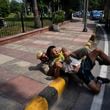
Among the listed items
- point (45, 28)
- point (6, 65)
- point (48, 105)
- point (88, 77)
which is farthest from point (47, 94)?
point (45, 28)

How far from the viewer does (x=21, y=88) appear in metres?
5.31

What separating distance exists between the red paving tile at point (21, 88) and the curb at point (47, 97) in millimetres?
320

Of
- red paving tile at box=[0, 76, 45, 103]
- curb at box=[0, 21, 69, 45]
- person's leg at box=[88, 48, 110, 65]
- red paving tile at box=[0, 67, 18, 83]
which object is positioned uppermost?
person's leg at box=[88, 48, 110, 65]

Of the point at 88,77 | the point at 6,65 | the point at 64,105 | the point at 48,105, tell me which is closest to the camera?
the point at 48,105

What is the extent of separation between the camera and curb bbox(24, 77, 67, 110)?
159 inches

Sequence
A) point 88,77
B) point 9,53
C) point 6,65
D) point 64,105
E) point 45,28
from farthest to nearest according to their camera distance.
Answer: point 45,28
point 9,53
point 6,65
point 88,77
point 64,105

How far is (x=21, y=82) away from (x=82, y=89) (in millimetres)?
1496

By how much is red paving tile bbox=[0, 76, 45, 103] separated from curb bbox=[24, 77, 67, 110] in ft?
1.05

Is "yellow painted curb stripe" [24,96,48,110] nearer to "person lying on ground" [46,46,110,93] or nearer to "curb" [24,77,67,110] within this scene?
"curb" [24,77,67,110]

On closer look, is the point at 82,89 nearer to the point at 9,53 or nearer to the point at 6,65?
the point at 6,65

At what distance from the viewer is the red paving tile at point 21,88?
4.88 meters

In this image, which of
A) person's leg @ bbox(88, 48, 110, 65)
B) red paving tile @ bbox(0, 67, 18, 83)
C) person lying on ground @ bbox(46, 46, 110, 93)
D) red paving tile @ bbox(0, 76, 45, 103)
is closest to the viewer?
red paving tile @ bbox(0, 76, 45, 103)

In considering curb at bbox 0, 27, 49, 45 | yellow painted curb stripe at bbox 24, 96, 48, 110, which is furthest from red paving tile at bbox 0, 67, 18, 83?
curb at bbox 0, 27, 49, 45

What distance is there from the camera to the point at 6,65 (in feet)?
23.1
